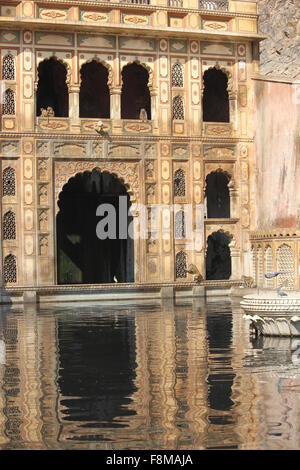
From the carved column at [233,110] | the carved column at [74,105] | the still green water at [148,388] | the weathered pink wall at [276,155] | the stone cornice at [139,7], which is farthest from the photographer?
the carved column at [233,110]

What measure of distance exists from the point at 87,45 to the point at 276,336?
15.1m

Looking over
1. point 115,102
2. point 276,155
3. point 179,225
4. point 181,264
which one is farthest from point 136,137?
point 276,155

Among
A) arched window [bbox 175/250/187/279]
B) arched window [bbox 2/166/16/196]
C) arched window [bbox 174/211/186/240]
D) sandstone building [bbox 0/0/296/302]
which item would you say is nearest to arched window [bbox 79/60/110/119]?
sandstone building [bbox 0/0/296/302]

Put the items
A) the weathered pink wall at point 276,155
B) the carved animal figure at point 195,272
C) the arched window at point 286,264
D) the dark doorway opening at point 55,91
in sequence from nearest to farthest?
the arched window at point 286,264
the weathered pink wall at point 276,155
the carved animal figure at point 195,272
the dark doorway opening at point 55,91

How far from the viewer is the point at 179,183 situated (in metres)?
29.0

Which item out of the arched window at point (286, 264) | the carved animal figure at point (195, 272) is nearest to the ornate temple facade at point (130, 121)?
the carved animal figure at point (195, 272)

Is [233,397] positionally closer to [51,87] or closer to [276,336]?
[276,336]

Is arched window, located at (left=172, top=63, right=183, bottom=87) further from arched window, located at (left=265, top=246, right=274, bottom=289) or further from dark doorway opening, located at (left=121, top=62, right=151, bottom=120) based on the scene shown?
arched window, located at (left=265, top=246, right=274, bottom=289)

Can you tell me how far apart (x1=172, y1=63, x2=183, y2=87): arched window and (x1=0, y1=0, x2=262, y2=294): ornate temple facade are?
→ 0.10 feet

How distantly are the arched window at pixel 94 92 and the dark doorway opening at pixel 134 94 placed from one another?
0.56 m

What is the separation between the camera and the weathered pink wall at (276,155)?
2777 cm

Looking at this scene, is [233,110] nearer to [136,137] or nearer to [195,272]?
[136,137]

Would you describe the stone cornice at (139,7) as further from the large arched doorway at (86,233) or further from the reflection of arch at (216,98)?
the large arched doorway at (86,233)

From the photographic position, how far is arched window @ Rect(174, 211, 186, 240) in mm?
28766
